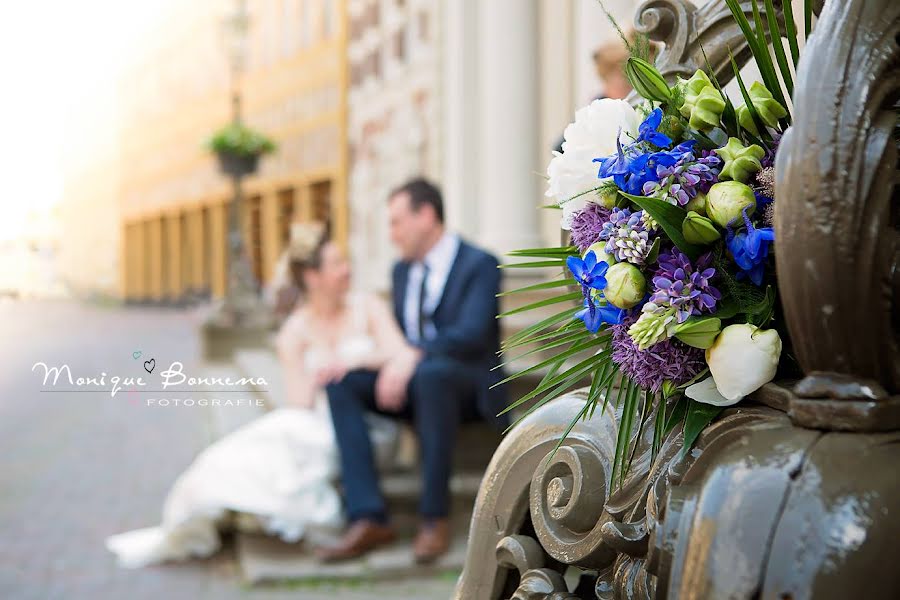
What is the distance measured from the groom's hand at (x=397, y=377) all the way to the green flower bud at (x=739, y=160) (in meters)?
3.38

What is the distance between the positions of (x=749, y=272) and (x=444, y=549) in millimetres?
3533

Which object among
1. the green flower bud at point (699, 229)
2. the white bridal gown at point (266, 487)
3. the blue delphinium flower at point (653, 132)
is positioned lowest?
the white bridal gown at point (266, 487)

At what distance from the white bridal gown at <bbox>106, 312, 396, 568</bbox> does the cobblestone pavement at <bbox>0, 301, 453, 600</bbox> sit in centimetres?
12

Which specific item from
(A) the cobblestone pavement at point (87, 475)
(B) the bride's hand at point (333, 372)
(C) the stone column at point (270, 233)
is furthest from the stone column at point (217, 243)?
(B) the bride's hand at point (333, 372)

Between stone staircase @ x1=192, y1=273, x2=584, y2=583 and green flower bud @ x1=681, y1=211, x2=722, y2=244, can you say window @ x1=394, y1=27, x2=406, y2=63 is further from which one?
green flower bud @ x1=681, y1=211, x2=722, y2=244

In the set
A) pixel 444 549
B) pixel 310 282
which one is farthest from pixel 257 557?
pixel 310 282

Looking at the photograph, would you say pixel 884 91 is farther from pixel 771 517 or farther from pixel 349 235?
pixel 349 235

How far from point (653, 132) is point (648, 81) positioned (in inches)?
2.0

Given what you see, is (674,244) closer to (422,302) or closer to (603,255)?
(603,255)

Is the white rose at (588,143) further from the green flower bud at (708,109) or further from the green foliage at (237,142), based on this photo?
the green foliage at (237,142)

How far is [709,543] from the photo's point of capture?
1.99 ft

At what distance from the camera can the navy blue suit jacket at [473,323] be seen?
420cm

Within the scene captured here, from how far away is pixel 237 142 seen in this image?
1312cm

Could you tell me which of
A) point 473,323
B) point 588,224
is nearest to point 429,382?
point 473,323
